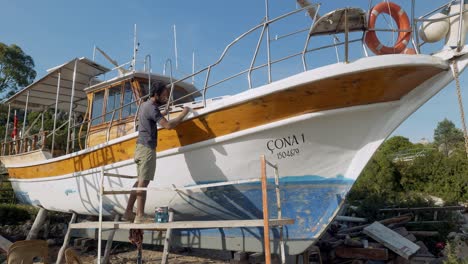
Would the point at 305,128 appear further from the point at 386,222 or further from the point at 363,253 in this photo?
the point at 386,222

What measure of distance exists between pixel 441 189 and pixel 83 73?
18461 mm

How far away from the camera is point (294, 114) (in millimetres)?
4242

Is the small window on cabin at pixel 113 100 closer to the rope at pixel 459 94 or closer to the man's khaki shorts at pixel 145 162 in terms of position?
the man's khaki shorts at pixel 145 162

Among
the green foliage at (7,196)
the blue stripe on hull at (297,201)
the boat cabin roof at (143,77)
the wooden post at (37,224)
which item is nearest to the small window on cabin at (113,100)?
the boat cabin roof at (143,77)

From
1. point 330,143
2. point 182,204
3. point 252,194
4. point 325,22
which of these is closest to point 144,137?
point 182,204

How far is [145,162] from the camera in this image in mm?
4551

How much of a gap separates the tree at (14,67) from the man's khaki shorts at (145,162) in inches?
989

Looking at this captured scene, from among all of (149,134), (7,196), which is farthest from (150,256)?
(7,196)

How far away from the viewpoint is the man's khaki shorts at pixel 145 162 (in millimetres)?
4539

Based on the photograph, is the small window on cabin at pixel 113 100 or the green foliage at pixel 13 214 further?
the green foliage at pixel 13 214

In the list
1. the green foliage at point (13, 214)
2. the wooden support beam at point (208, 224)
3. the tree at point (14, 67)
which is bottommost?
the green foliage at point (13, 214)

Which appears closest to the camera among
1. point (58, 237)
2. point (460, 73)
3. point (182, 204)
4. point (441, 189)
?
point (460, 73)

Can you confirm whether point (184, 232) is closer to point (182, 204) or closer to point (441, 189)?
point (182, 204)

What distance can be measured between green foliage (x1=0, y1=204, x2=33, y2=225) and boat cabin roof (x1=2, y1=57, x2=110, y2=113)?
10.2 ft
